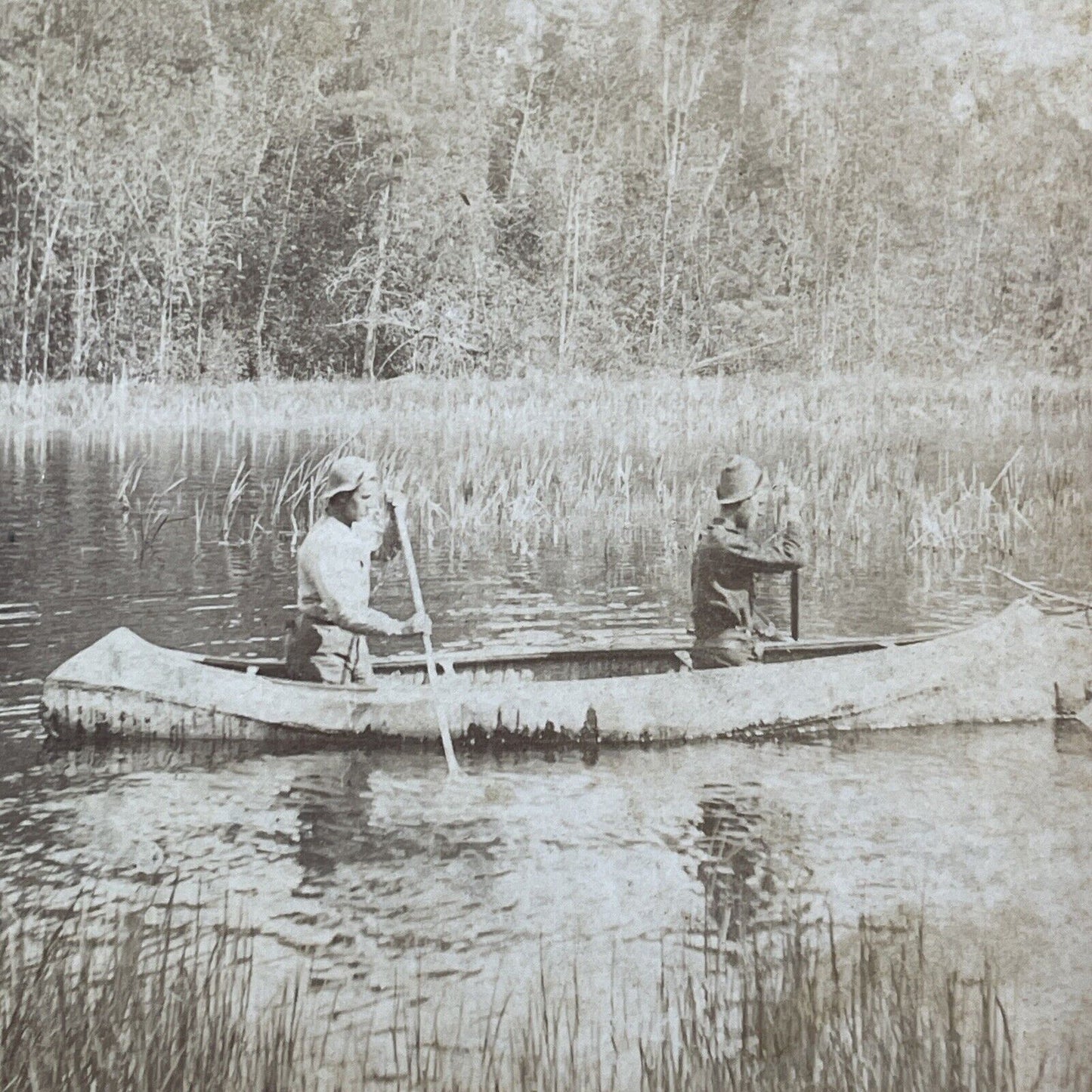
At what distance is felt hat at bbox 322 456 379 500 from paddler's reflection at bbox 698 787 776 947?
1.35 metres

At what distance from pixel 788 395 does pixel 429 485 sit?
1.26m

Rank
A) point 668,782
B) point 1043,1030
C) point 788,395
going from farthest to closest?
point 788,395 → point 668,782 → point 1043,1030

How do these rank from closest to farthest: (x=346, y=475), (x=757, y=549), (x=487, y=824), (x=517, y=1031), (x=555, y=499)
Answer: (x=517, y=1031)
(x=487, y=824)
(x=346, y=475)
(x=757, y=549)
(x=555, y=499)

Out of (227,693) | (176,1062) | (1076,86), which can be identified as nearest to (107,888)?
(176,1062)

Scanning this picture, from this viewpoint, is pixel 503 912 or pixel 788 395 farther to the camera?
pixel 788 395

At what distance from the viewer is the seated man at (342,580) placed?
12.0 feet

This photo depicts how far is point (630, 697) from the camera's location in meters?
3.74

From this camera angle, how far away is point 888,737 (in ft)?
11.8

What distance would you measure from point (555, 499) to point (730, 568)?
2.89ft

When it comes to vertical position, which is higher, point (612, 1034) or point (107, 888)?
point (107, 888)

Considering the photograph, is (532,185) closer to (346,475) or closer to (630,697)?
(346,475)

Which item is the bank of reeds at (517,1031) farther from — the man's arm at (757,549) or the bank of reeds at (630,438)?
the bank of reeds at (630,438)

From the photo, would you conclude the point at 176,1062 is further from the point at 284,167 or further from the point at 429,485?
the point at 284,167

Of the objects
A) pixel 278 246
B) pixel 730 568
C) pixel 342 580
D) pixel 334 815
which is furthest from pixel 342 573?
pixel 730 568
